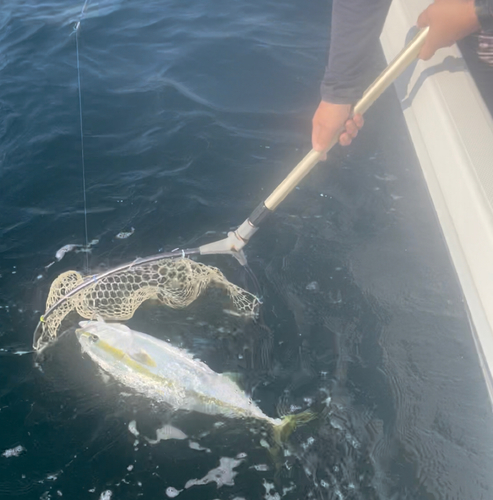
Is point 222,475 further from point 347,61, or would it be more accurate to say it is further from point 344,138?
point 347,61

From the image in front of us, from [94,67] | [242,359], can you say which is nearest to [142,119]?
[94,67]

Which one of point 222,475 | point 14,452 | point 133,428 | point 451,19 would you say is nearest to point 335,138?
point 451,19

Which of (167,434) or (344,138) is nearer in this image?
(344,138)

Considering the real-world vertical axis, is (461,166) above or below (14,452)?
above

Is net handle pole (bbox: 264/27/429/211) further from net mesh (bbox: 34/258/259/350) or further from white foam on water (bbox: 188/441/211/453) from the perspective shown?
white foam on water (bbox: 188/441/211/453)

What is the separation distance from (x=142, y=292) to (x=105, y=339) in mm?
455

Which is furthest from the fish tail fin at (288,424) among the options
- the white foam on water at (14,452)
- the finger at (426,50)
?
the finger at (426,50)

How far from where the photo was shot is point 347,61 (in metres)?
2.89

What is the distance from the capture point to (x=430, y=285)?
4051 millimetres

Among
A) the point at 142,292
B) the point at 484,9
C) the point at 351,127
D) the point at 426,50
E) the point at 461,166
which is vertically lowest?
the point at 142,292

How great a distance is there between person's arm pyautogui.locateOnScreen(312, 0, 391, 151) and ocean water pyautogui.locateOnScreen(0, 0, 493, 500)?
1.44 metres

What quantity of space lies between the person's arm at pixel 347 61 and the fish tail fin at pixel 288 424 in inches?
71.2

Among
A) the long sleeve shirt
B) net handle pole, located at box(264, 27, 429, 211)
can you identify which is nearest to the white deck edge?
net handle pole, located at box(264, 27, 429, 211)

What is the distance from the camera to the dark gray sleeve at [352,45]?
2.75m
